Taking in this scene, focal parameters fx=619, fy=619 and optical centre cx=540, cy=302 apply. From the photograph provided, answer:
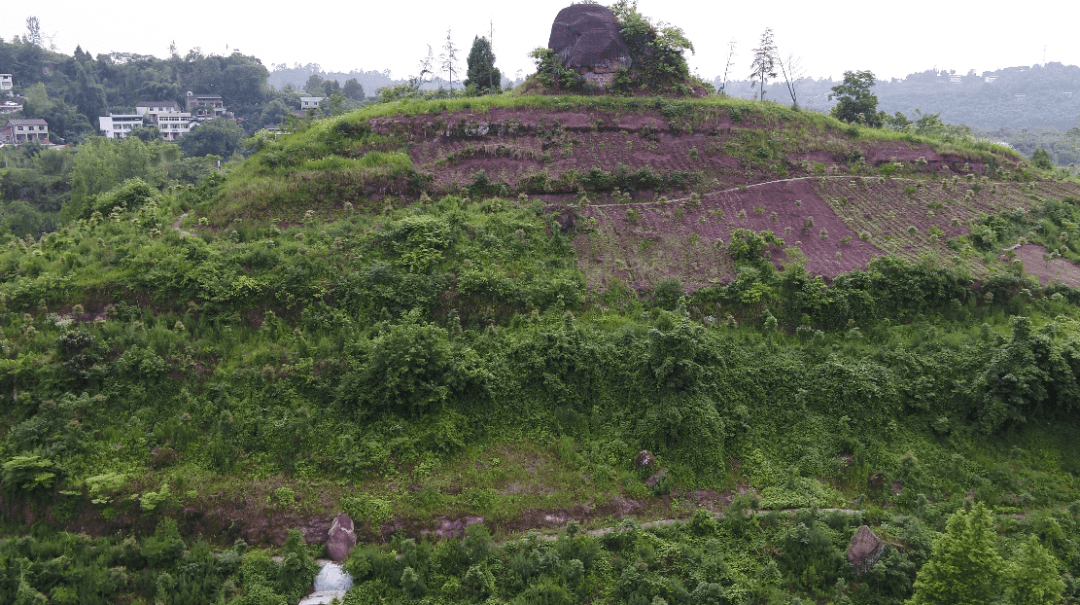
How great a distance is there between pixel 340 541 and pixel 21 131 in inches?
2827


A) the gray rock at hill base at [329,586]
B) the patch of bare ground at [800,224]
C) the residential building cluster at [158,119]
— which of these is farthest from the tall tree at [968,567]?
the residential building cluster at [158,119]

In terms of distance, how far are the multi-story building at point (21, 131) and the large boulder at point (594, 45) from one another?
59.6m

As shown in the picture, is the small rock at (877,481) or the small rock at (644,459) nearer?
the small rock at (877,481)

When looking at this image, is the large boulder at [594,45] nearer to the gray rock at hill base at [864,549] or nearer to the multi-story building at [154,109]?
the gray rock at hill base at [864,549]

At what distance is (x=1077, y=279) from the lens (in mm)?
19000

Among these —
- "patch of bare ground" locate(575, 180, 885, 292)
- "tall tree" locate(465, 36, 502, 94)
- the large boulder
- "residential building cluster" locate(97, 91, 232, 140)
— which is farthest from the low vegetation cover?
"residential building cluster" locate(97, 91, 232, 140)

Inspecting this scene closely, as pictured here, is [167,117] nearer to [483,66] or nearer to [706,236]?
[483,66]

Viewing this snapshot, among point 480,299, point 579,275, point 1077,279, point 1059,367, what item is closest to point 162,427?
point 480,299

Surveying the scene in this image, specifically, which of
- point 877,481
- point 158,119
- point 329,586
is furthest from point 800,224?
point 158,119

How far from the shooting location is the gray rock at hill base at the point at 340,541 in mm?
11641

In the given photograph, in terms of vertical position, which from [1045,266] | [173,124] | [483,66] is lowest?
[1045,266]

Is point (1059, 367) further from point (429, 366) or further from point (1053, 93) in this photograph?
point (1053, 93)

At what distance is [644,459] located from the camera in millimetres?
13547

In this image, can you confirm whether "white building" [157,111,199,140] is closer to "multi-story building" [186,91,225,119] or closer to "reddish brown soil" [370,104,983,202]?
"multi-story building" [186,91,225,119]
